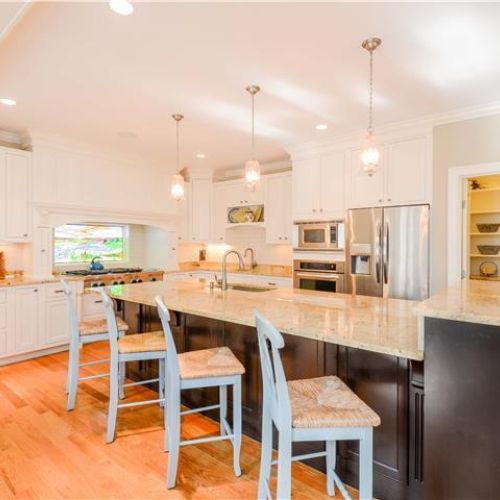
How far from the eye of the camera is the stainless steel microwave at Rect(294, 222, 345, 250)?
4094 millimetres

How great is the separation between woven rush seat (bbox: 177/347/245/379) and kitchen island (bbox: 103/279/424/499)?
0.76ft

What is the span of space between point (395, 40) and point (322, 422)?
2.26m

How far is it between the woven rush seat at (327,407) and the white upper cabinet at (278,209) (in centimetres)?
338

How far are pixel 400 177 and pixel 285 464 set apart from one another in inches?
125

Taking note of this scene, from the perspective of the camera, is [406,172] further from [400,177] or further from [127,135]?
[127,135]

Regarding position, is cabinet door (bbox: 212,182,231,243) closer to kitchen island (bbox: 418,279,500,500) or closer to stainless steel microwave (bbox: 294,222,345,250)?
stainless steel microwave (bbox: 294,222,345,250)

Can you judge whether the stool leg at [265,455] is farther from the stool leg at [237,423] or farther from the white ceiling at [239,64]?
the white ceiling at [239,64]

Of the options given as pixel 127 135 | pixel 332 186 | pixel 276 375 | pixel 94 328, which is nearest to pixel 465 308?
pixel 276 375

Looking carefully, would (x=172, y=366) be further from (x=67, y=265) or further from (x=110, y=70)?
(x=67, y=265)

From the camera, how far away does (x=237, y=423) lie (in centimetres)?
193

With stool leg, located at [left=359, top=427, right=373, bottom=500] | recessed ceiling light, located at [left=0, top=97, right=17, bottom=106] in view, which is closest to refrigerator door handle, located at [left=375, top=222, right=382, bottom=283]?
stool leg, located at [left=359, top=427, right=373, bottom=500]

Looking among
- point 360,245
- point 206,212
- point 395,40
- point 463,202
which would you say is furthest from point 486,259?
point 206,212

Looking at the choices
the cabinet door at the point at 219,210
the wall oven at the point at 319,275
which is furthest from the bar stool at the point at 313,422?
the cabinet door at the point at 219,210

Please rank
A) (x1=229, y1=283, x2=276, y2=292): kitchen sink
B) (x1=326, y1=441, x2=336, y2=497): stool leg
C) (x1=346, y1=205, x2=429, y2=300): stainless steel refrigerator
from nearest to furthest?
(x1=326, y1=441, x2=336, y2=497): stool leg
(x1=229, y1=283, x2=276, y2=292): kitchen sink
(x1=346, y1=205, x2=429, y2=300): stainless steel refrigerator
